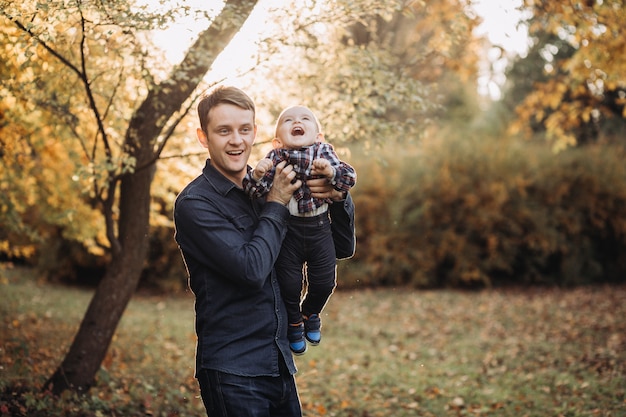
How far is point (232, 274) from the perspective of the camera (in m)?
2.32

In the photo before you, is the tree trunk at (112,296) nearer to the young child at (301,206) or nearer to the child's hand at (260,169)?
the young child at (301,206)

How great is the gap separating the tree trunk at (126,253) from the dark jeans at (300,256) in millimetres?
2189

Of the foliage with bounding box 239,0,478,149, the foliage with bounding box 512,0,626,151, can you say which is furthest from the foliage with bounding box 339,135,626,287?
the foliage with bounding box 239,0,478,149

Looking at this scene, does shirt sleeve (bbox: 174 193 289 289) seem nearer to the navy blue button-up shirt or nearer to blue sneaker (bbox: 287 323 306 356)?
the navy blue button-up shirt

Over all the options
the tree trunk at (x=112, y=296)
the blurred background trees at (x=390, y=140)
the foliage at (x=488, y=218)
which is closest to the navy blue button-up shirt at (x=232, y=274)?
the blurred background trees at (x=390, y=140)

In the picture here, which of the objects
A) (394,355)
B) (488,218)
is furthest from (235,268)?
(488,218)

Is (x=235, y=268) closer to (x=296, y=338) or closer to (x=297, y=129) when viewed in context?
(x=296, y=338)

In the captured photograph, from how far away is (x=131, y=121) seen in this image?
4652 mm

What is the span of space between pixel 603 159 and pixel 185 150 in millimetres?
10471

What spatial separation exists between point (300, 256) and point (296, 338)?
0.38 m

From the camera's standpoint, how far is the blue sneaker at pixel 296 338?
9.00ft

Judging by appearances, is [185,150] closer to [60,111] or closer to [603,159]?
[60,111]

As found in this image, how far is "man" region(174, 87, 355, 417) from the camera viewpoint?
2.37 metres

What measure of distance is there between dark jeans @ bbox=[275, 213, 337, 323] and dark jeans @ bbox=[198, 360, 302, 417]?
0.96 ft
